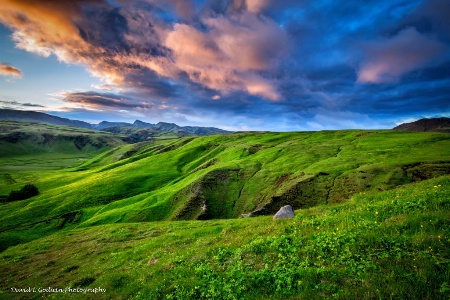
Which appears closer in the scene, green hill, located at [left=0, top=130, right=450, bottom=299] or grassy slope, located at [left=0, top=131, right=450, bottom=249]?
green hill, located at [left=0, top=130, right=450, bottom=299]

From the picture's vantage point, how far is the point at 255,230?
19.9m

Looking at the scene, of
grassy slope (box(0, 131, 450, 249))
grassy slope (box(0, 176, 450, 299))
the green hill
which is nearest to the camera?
grassy slope (box(0, 176, 450, 299))

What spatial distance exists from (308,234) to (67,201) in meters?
93.8

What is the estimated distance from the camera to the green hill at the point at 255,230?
34.5 ft

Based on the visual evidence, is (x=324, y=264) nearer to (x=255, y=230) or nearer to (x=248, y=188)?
(x=255, y=230)

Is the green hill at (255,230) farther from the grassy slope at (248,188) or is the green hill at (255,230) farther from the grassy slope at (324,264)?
the grassy slope at (248,188)

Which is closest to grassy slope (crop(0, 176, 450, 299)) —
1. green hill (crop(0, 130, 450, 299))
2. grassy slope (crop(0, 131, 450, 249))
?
green hill (crop(0, 130, 450, 299))

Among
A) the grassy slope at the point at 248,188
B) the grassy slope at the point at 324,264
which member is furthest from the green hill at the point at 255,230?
the grassy slope at the point at 248,188

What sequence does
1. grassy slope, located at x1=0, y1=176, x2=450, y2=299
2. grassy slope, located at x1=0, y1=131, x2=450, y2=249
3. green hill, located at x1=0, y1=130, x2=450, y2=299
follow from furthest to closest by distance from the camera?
grassy slope, located at x1=0, y1=131, x2=450, y2=249 < green hill, located at x1=0, y1=130, x2=450, y2=299 < grassy slope, located at x1=0, y1=176, x2=450, y2=299

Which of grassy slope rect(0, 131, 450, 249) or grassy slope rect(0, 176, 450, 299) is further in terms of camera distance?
grassy slope rect(0, 131, 450, 249)

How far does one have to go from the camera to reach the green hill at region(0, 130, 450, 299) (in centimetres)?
1052

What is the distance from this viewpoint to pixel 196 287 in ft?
39.5

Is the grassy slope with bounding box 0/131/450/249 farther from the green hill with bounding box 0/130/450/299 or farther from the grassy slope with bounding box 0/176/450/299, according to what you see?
the grassy slope with bounding box 0/176/450/299

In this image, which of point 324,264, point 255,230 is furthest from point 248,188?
point 324,264
